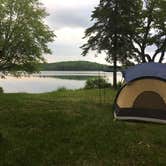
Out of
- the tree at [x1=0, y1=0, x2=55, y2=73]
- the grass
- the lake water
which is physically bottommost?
the grass

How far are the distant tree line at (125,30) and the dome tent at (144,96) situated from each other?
1386 centimetres

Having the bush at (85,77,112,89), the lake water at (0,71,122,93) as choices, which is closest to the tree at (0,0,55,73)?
the lake water at (0,71,122,93)

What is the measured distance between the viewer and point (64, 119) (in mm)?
11039

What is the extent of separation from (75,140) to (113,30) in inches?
768

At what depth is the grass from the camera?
7.60m

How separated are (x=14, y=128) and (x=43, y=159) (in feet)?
8.68

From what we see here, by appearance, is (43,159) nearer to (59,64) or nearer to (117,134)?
(117,134)

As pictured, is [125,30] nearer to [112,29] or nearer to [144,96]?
[112,29]

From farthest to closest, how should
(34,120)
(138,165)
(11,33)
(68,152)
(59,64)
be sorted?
1. (59,64)
2. (11,33)
3. (34,120)
4. (68,152)
5. (138,165)

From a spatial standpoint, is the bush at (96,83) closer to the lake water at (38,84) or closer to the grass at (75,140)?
the lake water at (38,84)

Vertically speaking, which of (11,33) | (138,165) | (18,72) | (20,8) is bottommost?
(138,165)

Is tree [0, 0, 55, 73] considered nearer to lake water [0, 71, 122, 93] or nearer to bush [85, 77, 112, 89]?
lake water [0, 71, 122, 93]

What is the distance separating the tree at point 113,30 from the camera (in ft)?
90.3

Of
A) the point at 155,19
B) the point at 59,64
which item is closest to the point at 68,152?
the point at 155,19
